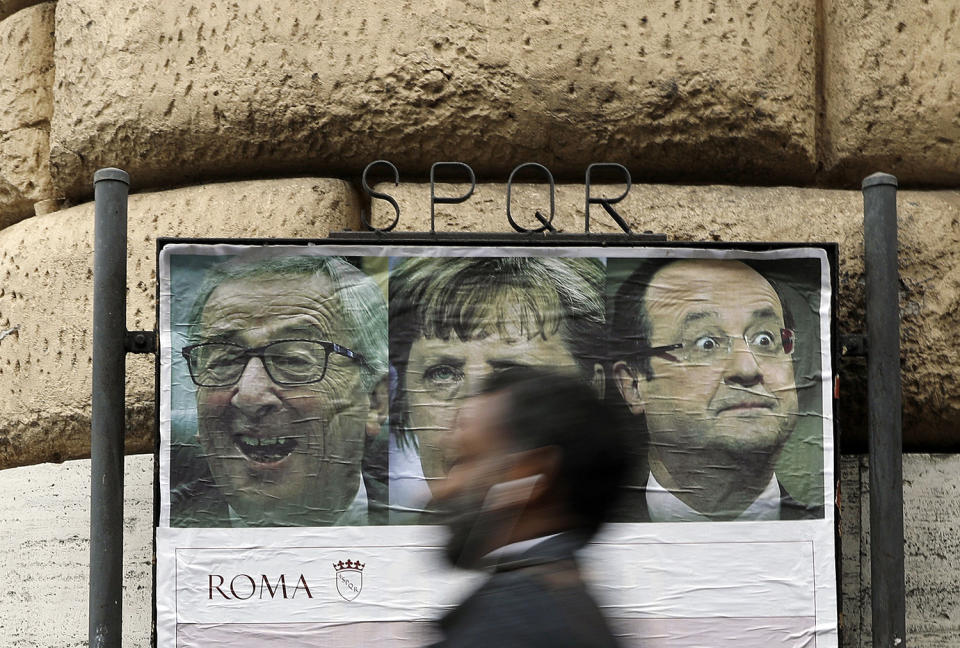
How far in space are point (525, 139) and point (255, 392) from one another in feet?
3.31

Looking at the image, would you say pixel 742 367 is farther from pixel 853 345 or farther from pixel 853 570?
pixel 853 570

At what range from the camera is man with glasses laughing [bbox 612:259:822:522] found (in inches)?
97.6

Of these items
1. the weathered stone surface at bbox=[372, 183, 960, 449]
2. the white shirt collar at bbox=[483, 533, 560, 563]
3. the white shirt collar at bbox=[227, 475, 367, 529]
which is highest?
the weathered stone surface at bbox=[372, 183, 960, 449]

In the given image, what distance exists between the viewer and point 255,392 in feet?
8.02

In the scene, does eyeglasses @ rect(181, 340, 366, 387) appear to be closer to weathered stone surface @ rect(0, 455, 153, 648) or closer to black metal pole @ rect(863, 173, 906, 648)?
weathered stone surface @ rect(0, 455, 153, 648)

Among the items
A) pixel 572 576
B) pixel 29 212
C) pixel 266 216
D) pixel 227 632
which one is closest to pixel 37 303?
pixel 29 212

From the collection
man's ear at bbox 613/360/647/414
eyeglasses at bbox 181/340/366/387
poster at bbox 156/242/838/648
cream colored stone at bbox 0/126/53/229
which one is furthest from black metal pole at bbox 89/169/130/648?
man's ear at bbox 613/360/647/414

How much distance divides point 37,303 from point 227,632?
44.4 inches

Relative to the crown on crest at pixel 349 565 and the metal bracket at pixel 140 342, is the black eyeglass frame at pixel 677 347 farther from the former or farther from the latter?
the metal bracket at pixel 140 342

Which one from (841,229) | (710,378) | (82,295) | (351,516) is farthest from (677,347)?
(82,295)

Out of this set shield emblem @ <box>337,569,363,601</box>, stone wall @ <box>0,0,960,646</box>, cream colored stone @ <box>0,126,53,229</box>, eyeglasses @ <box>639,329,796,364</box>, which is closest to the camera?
shield emblem @ <box>337,569,363,601</box>

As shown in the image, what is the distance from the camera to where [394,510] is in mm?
2422

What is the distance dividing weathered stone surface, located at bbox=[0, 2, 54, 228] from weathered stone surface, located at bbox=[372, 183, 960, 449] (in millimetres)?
1094

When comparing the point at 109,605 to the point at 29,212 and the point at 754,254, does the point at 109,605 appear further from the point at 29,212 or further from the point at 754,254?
the point at 754,254
